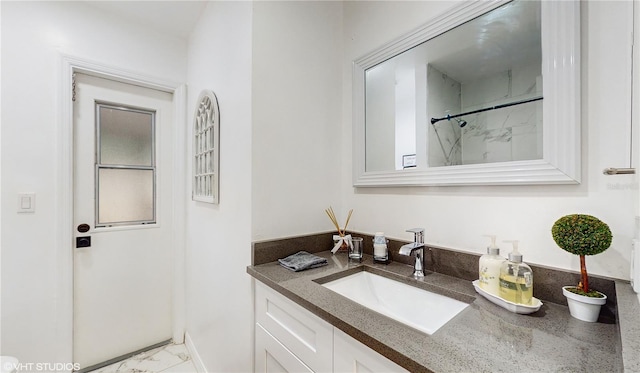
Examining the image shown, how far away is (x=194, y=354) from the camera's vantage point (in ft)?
6.07

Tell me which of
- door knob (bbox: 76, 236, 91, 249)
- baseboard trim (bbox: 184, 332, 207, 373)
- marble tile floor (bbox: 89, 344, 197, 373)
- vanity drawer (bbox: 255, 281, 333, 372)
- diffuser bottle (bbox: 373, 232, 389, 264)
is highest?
diffuser bottle (bbox: 373, 232, 389, 264)

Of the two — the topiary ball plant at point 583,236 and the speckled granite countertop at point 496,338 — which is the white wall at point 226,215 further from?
the topiary ball plant at point 583,236

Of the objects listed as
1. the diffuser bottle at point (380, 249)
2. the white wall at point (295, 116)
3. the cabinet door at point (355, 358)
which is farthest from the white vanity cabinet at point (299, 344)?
the diffuser bottle at point (380, 249)

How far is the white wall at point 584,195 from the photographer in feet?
2.31

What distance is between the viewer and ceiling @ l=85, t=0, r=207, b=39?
5.59 feet

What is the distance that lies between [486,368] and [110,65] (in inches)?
95.5

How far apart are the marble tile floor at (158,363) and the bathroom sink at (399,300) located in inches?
56.7

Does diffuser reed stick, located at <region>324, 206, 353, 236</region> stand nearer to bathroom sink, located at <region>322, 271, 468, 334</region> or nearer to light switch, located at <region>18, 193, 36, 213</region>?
bathroom sink, located at <region>322, 271, 468, 334</region>

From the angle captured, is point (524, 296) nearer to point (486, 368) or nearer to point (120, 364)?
point (486, 368)

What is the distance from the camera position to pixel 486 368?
0.50 m

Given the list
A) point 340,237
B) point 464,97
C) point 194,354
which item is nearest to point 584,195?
point 464,97

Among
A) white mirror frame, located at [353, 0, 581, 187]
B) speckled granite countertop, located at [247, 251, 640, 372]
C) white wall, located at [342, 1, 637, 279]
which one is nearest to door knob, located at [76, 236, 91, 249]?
speckled granite countertop, located at [247, 251, 640, 372]

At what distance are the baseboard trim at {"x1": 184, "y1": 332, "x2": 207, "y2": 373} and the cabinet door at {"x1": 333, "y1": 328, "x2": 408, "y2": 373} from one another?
4.56ft

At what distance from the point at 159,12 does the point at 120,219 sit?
1.44m
